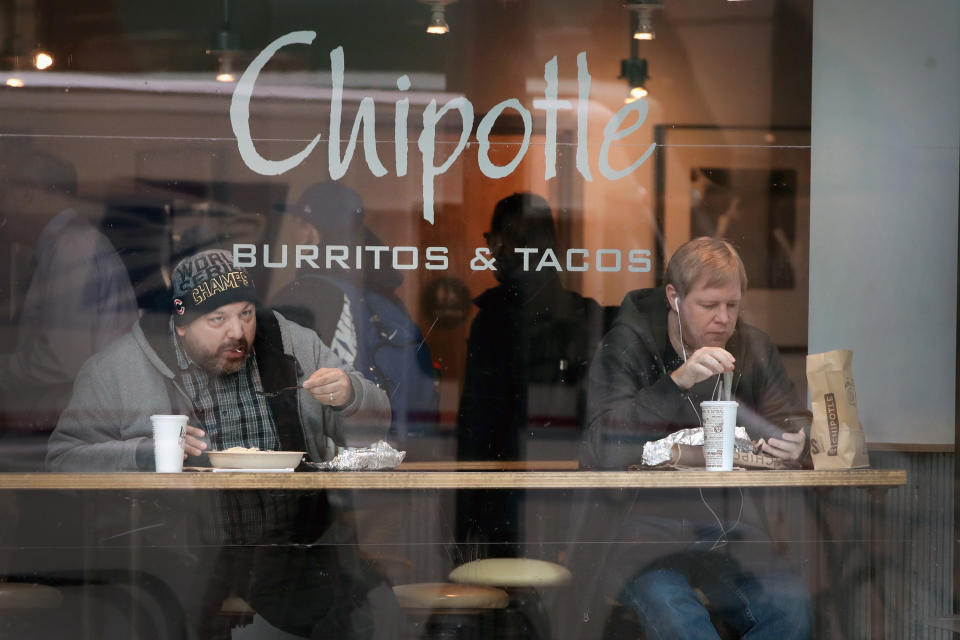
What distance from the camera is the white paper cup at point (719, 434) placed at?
305cm

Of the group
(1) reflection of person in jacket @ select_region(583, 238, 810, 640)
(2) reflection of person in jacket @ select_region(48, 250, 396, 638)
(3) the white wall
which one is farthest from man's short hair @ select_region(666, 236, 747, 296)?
(2) reflection of person in jacket @ select_region(48, 250, 396, 638)

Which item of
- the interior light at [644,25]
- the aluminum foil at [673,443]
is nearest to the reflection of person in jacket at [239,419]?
the aluminum foil at [673,443]

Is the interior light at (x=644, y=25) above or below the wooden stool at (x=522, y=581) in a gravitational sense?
above

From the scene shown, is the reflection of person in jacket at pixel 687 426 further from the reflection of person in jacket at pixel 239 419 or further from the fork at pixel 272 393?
the fork at pixel 272 393

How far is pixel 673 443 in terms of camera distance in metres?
3.25

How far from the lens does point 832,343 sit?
3697 millimetres

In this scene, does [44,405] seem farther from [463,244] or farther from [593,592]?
[593,592]

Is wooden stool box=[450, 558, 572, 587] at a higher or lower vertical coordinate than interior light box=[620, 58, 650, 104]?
lower

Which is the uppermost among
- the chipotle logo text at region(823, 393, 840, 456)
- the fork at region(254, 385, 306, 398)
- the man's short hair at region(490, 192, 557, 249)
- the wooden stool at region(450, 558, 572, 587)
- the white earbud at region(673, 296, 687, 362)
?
the man's short hair at region(490, 192, 557, 249)

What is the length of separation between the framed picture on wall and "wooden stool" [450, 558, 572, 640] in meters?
0.99

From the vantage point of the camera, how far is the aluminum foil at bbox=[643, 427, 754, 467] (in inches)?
127

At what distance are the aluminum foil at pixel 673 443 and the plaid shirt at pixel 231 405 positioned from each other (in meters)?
1.01

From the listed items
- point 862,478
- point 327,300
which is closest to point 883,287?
point 862,478

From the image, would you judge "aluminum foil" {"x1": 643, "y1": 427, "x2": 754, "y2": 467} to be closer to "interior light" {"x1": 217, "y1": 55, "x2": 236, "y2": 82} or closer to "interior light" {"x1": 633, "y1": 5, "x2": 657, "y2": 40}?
"interior light" {"x1": 633, "y1": 5, "x2": 657, "y2": 40}
